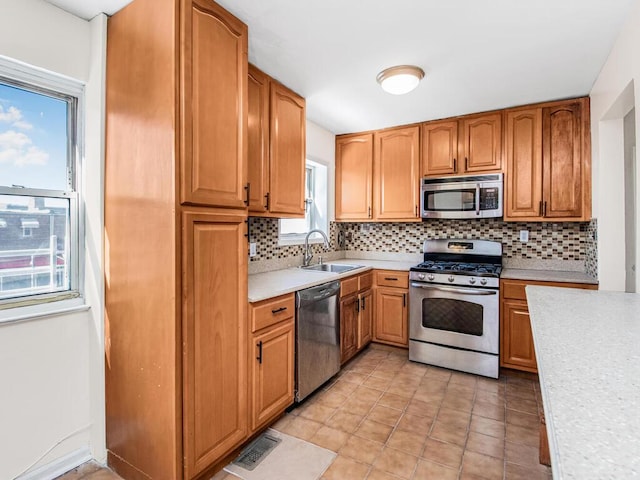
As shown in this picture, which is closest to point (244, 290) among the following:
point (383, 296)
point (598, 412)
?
point (598, 412)

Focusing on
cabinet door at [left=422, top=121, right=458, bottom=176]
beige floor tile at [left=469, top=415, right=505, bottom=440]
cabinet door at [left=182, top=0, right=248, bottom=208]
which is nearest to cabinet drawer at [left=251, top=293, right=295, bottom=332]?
cabinet door at [left=182, top=0, right=248, bottom=208]

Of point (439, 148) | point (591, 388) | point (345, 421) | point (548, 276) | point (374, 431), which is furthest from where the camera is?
point (439, 148)

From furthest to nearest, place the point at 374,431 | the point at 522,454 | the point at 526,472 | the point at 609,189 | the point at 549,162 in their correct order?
the point at 549,162
the point at 609,189
the point at 374,431
the point at 522,454
the point at 526,472

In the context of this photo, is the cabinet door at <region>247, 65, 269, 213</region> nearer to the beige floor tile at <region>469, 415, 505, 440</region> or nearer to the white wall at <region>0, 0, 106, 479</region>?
the white wall at <region>0, 0, 106, 479</region>

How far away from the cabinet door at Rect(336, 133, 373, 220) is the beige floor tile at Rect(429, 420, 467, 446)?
221cm

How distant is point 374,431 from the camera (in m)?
2.13

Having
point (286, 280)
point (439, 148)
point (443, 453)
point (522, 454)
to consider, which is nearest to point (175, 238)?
point (286, 280)

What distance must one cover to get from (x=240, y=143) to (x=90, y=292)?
3.78ft

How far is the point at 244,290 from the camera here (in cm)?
185

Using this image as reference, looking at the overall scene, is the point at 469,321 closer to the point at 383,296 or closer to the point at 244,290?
the point at 383,296

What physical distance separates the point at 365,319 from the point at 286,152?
5.98 ft

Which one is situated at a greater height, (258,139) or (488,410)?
(258,139)

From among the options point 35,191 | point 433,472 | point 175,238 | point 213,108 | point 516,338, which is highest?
point 213,108

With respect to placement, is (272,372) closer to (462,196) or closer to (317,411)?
(317,411)
